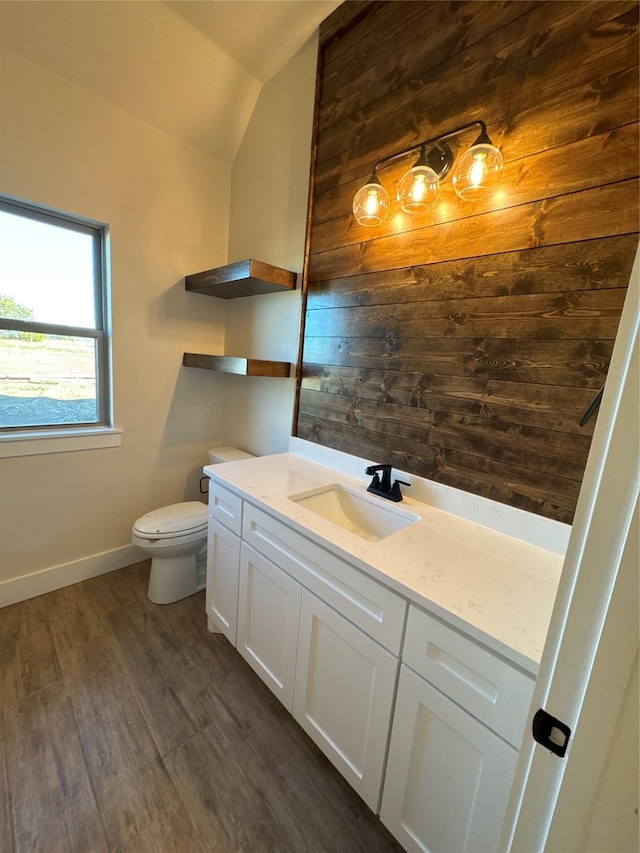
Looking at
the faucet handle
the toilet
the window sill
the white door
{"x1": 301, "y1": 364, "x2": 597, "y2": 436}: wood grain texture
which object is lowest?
the toilet

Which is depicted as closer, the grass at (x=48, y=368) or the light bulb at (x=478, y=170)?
the light bulb at (x=478, y=170)

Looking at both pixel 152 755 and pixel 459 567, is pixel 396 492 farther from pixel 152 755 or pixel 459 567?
pixel 152 755

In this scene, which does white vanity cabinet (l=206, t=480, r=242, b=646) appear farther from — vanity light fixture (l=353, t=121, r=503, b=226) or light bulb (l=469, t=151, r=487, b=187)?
light bulb (l=469, t=151, r=487, b=187)

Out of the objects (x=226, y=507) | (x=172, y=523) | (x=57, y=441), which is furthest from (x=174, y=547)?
(x=57, y=441)

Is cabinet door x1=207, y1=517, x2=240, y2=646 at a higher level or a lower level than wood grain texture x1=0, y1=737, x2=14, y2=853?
higher

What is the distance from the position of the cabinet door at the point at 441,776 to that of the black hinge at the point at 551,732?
1.15 ft

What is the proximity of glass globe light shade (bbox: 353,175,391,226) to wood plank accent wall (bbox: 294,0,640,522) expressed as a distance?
7cm

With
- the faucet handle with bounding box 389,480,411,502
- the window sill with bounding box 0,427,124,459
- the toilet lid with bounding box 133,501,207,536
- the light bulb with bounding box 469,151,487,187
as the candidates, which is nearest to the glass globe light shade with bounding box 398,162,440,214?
the light bulb with bounding box 469,151,487,187

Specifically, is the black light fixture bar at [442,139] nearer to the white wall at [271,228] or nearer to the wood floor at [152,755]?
the white wall at [271,228]

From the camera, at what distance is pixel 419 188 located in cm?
130

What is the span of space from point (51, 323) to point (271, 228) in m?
1.38

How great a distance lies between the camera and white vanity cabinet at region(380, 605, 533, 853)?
29.8 inches

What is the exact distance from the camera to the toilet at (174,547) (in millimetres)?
1898

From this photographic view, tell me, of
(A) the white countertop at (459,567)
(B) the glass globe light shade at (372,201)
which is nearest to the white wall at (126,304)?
(A) the white countertop at (459,567)
